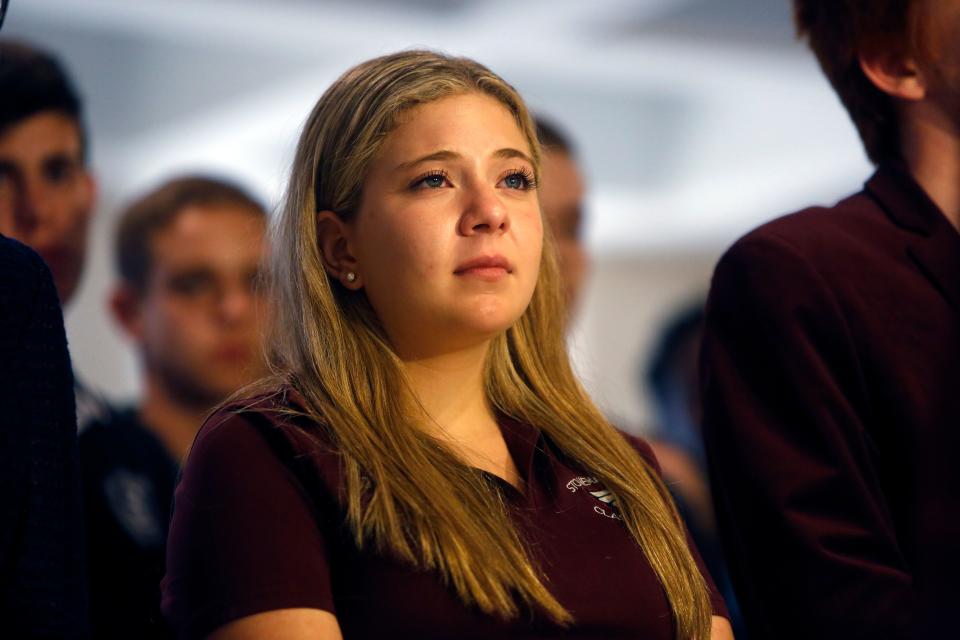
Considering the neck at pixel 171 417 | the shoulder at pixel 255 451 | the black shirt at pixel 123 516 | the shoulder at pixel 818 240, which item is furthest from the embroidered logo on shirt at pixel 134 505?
the shoulder at pixel 818 240

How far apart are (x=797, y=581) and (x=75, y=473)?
825mm

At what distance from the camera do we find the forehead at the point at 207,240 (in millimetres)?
2650

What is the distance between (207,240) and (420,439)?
141cm

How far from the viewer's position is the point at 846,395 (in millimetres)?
1537

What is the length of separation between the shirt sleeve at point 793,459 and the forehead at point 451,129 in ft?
1.24

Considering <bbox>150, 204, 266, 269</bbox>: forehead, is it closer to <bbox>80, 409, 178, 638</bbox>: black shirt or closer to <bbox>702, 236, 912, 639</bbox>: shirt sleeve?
Result: <bbox>80, 409, 178, 638</bbox>: black shirt

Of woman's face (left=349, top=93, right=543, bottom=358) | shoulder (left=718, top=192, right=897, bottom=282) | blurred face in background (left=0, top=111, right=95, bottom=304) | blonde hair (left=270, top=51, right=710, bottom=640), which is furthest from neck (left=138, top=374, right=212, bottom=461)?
shoulder (left=718, top=192, right=897, bottom=282)

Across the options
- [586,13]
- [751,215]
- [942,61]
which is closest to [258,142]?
[586,13]

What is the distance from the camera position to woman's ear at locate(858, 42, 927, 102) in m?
1.70

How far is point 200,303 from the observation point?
2633mm

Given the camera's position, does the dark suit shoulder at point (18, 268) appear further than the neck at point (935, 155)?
No

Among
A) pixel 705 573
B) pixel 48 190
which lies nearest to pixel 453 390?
pixel 705 573

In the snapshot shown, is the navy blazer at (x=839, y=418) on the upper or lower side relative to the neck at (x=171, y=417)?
upper

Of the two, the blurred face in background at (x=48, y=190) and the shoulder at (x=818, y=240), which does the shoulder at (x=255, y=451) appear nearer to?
the shoulder at (x=818, y=240)
